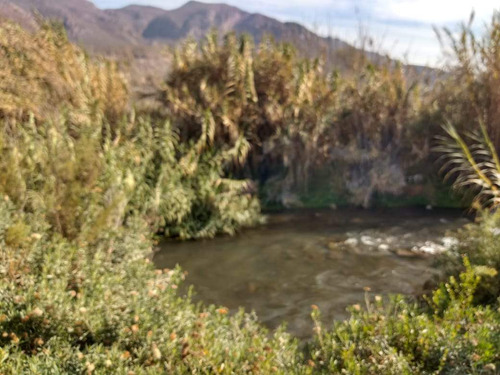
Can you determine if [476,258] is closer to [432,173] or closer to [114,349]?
[114,349]

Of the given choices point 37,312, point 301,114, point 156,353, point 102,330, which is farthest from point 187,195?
point 156,353

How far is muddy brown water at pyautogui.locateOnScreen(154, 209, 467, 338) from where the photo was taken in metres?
5.82

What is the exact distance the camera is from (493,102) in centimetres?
907

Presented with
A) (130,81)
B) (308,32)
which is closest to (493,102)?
(308,32)

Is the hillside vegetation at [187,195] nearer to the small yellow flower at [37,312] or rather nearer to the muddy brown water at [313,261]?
the small yellow flower at [37,312]

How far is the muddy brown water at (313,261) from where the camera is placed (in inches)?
229

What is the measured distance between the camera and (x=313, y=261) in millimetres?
7242

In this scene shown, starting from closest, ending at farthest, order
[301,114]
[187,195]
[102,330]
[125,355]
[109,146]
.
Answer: [125,355] → [102,330] → [109,146] → [187,195] → [301,114]

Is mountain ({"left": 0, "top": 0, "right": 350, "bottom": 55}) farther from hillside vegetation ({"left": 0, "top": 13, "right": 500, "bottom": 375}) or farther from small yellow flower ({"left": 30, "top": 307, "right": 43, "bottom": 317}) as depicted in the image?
small yellow flower ({"left": 30, "top": 307, "right": 43, "bottom": 317})

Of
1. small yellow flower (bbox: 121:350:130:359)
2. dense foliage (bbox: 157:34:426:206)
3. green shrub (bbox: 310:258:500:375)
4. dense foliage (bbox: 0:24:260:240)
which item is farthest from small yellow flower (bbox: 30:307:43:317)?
dense foliage (bbox: 157:34:426:206)

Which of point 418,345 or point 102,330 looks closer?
point 418,345

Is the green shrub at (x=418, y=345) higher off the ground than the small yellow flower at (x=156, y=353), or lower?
higher

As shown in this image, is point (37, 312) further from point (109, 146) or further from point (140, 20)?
point (140, 20)

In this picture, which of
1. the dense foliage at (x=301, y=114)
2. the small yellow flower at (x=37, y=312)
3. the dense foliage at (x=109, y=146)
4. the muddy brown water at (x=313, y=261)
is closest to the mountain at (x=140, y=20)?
the dense foliage at (x=301, y=114)
